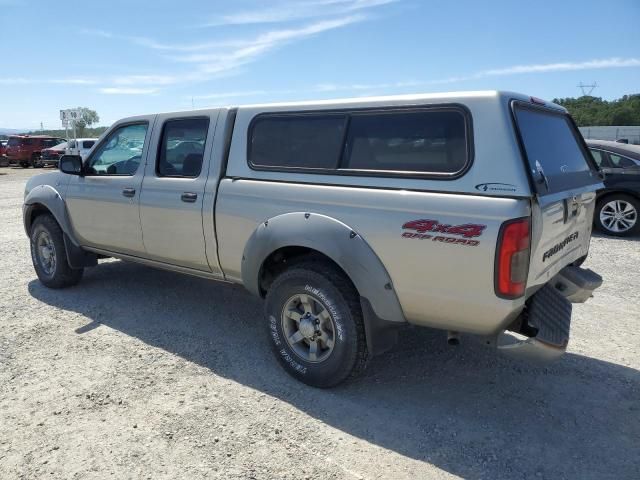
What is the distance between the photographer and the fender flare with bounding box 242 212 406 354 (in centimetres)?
296

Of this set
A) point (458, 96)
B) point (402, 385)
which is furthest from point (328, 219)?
point (402, 385)

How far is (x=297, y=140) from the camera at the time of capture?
3521 millimetres

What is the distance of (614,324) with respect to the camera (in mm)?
4473

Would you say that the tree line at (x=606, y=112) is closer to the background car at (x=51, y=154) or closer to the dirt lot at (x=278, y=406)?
the background car at (x=51, y=154)

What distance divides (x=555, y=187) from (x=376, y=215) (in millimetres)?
1084

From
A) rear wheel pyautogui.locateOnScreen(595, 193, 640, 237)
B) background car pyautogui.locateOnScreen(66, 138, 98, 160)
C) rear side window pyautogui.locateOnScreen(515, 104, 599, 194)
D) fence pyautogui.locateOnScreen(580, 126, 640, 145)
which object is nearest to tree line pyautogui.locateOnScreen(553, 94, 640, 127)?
fence pyautogui.locateOnScreen(580, 126, 640, 145)

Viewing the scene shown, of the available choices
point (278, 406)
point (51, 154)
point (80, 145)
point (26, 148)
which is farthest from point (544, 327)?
point (26, 148)

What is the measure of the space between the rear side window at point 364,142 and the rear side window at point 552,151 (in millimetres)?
395

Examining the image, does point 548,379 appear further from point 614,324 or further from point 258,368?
point 258,368

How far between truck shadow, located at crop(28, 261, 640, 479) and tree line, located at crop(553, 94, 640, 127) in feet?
178

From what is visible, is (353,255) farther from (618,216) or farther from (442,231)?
(618,216)

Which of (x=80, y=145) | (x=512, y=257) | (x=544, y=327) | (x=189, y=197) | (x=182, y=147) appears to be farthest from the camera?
(x=80, y=145)

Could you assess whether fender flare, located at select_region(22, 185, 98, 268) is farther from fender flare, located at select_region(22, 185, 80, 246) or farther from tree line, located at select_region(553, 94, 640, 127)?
tree line, located at select_region(553, 94, 640, 127)

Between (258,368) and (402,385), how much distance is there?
107 cm
